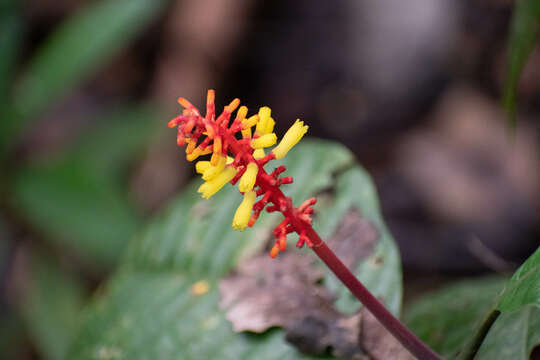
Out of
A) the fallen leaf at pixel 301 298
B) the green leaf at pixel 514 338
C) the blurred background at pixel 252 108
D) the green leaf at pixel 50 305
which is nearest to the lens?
the green leaf at pixel 514 338

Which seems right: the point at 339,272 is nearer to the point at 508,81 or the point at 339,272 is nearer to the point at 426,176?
the point at 508,81

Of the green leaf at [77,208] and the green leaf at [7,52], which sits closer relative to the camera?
the green leaf at [77,208]

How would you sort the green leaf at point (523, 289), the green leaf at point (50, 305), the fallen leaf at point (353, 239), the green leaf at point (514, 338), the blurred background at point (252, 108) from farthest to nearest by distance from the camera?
the blurred background at point (252, 108)
the green leaf at point (50, 305)
the fallen leaf at point (353, 239)
the green leaf at point (514, 338)
the green leaf at point (523, 289)

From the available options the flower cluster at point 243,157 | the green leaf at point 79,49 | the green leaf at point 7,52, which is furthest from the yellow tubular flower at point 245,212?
the green leaf at point 7,52

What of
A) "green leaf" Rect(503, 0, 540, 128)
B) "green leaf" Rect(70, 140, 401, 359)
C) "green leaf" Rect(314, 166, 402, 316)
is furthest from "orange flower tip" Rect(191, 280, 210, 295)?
"green leaf" Rect(503, 0, 540, 128)

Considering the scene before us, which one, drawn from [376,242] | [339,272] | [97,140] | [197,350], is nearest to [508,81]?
[376,242]

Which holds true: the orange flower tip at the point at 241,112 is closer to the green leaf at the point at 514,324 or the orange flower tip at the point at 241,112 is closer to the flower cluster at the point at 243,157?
the flower cluster at the point at 243,157
